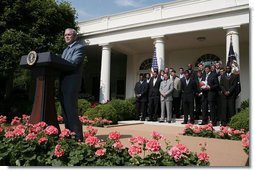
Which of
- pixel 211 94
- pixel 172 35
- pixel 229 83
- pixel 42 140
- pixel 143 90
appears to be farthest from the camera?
pixel 172 35

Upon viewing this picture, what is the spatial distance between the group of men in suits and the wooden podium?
20.3ft

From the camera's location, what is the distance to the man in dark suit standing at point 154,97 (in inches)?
426

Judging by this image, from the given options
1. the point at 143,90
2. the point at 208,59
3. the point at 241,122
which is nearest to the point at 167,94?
the point at 143,90

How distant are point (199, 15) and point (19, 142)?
1139 cm

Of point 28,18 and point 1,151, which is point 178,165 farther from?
point 28,18

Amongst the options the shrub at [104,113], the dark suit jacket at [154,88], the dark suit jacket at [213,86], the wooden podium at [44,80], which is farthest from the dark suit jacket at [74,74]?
the dark suit jacket at [154,88]

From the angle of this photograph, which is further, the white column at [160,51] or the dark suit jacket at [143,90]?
the white column at [160,51]

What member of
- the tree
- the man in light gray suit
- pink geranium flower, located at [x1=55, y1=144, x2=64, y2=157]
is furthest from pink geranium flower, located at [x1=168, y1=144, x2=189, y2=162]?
the tree

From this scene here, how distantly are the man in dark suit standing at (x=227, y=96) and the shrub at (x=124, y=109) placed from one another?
4173 mm

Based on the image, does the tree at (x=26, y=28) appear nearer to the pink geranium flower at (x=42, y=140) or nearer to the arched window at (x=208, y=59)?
the arched window at (x=208, y=59)

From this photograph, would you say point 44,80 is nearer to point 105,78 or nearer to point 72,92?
point 72,92

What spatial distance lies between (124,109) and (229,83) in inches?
181

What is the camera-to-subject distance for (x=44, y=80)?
179 inches

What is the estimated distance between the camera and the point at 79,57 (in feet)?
15.6
